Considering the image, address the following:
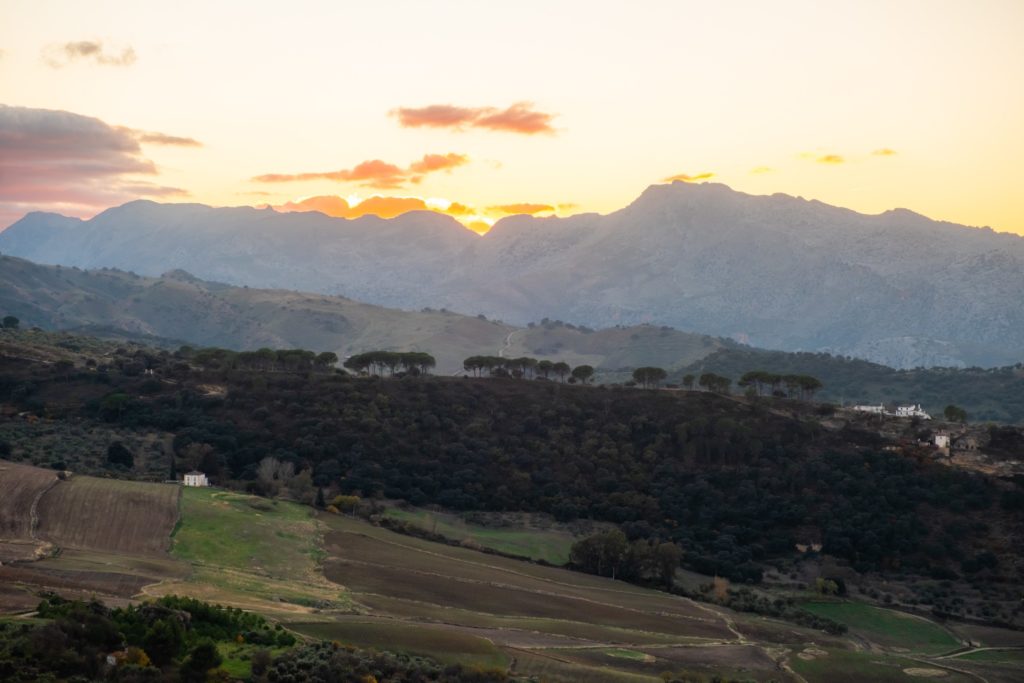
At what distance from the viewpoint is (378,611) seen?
225ft

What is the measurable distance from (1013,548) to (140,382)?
104633 millimetres

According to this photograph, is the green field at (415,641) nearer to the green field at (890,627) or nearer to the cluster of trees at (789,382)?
the green field at (890,627)

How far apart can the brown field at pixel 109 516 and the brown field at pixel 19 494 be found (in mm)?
989

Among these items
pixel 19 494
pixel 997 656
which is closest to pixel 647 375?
pixel 997 656

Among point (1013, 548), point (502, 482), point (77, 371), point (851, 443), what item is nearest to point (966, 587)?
point (1013, 548)

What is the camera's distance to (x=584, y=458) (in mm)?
128500

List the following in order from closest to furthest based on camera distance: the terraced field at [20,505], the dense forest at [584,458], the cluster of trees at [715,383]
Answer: the terraced field at [20,505] < the dense forest at [584,458] < the cluster of trees at [715,383]

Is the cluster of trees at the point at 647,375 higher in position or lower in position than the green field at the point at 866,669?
higher

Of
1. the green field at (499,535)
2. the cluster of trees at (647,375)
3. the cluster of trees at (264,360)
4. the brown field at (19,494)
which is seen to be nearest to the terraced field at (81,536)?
the brown field at (19,494)

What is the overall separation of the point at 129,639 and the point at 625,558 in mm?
59127

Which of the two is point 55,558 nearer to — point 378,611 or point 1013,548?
point 378,611

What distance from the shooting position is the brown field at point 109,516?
7688 centimetres

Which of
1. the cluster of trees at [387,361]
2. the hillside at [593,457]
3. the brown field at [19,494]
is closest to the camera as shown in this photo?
the brown field at [19,494]

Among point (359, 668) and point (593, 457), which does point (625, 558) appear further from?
point (359, 668)
